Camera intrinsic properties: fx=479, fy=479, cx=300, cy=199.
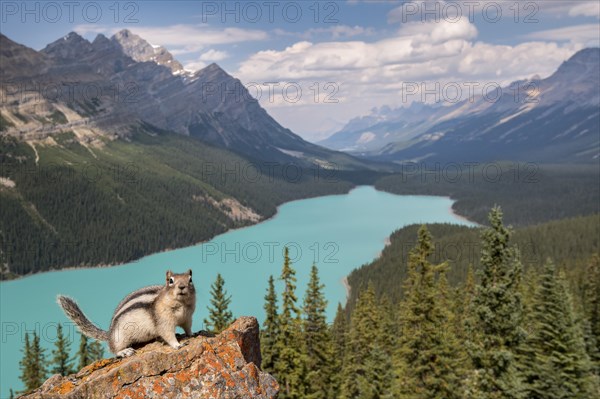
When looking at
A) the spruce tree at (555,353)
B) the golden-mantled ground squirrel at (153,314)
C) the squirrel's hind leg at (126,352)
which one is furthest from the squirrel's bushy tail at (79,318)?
the spruce tree at (555,353)

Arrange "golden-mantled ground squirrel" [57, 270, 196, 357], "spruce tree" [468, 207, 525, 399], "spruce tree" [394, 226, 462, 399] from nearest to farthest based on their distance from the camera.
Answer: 1. "golden-mantled ground squirrel" [57, 270, 196, 357]
2. "spruce tree" [468, 207, 525, 399]
3. "spruce tree" [394, 226, 462, 399]

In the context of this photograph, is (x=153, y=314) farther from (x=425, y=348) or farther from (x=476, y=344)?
(x=425, y=348)

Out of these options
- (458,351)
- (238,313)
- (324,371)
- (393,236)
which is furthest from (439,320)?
(393,236)

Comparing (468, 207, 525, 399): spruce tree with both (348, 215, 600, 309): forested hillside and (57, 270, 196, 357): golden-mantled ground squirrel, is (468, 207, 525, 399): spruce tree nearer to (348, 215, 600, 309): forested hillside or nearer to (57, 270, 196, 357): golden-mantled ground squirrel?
(57, 270, 196, 357): golden-mantled ground squirrel

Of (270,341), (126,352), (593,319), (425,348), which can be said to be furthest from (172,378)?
(593,319)

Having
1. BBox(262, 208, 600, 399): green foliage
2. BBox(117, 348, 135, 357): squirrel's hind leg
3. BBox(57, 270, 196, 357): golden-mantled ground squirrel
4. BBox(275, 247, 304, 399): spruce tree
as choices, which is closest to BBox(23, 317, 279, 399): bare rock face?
BBox(117, 348, 135, 357): squirrel's hind leg

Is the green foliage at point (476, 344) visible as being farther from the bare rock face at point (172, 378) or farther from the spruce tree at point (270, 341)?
the bare rock face at point (172, 378)

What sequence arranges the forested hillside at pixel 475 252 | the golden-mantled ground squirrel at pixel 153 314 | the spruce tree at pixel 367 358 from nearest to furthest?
1. the golden-mantled ground squirrel at pixel 153 314
2. the spruce tree at pixel 367 358
3. the forested hillside at pixel 475 252
